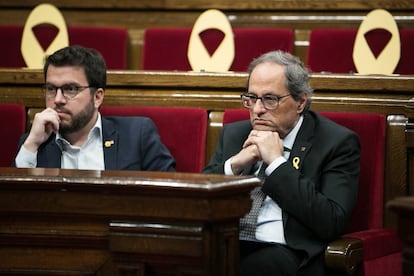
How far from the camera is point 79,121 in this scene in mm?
1363

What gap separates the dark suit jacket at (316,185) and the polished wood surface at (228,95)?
0.30 ft

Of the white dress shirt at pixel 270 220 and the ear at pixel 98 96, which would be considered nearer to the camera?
the white dress shirt at pixel 270 220

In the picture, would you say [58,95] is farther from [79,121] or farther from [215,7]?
[215,7]

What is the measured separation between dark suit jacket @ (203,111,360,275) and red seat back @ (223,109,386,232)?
52 mm

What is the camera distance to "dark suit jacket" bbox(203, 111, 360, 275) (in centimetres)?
112

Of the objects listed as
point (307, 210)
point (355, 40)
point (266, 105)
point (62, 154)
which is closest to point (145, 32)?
point (355, 40)

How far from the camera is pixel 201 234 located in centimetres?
81

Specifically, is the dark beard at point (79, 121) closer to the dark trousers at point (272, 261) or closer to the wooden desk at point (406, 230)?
the dark trousers at point (272, 261)

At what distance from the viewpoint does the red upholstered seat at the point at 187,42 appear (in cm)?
183

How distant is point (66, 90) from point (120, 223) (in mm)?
576

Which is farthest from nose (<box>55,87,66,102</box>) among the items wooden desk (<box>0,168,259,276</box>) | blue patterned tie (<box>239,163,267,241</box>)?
wooden desk (<box>0,168,259,276</box>)

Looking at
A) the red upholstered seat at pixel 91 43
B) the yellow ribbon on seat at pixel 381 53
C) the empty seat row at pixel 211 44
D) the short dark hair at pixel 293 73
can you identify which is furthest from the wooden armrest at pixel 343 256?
the red upholstered seat at pixel 91 43

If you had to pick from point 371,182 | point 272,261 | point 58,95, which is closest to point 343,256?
point 272,261

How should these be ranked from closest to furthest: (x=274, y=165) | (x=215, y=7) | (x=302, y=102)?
(x=274, y=165) < (x=302, y=102) < (x=215, y=7)
